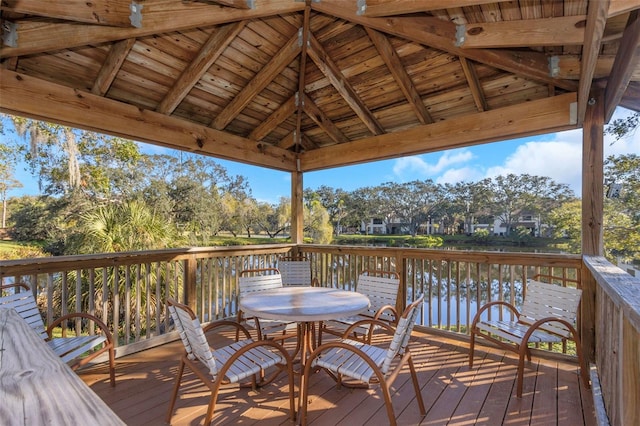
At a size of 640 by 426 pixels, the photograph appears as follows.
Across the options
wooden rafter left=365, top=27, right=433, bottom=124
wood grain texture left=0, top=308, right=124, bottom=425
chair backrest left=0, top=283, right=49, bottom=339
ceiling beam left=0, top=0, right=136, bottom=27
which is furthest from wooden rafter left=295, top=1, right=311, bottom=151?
chair backrest left=0, top=283, right=49, bottom=339

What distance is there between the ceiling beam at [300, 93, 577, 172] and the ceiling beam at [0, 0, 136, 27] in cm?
318

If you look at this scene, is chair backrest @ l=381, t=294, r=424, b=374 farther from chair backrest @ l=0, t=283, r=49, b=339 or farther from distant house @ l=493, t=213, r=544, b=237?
distant house @ l=493, t=213, r=544, b=237

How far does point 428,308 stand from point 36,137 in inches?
363

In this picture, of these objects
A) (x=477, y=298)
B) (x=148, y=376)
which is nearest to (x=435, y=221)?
(x=477, y=298)

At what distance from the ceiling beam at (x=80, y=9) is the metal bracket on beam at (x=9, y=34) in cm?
42

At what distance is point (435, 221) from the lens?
18.9ft

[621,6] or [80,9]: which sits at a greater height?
[80,9]

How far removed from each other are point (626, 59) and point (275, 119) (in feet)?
12.7

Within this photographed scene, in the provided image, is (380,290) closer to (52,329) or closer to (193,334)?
(193,334)

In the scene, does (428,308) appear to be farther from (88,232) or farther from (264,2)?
(88,232)

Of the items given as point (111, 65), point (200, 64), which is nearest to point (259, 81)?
point (200, 64)

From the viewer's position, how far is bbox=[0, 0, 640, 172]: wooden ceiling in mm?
2611

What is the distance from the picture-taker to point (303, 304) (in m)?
2.54

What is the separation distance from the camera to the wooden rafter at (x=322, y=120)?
191 inches
